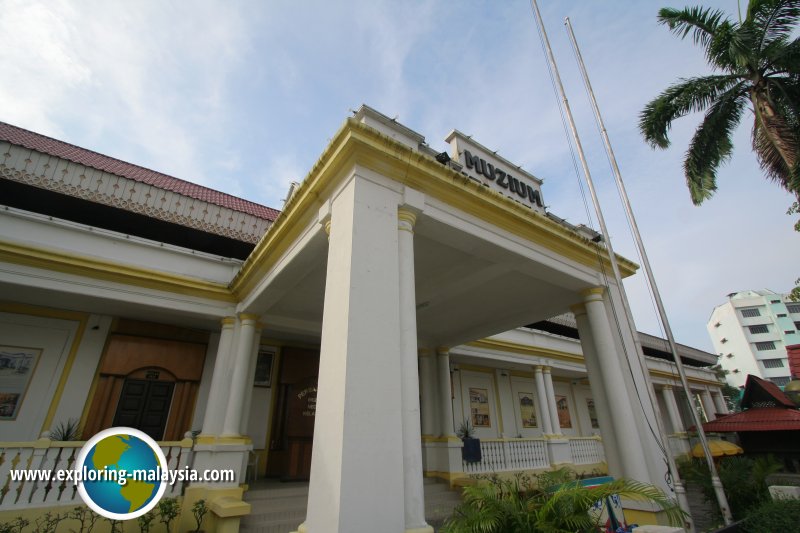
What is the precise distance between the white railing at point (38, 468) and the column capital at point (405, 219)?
19.9 feet

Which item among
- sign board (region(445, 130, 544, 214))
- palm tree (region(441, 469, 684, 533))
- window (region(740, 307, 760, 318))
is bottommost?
palm tree (region(441, 469, 684, 533))

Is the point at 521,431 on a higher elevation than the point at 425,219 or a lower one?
lower

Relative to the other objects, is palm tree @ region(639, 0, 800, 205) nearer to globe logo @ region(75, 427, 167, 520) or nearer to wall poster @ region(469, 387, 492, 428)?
wall poster @ region(469, 387, 492, 428)

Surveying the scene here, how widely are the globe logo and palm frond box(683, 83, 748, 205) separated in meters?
14.0

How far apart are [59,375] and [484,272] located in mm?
8694

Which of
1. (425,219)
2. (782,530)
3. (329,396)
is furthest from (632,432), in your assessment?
(329,396)

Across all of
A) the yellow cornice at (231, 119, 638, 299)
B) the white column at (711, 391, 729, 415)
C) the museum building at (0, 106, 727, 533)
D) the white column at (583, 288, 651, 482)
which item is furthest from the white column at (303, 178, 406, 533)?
the white column at (711, 391, 729, 415)

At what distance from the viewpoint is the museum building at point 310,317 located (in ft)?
11.1

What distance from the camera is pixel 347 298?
3.42 m

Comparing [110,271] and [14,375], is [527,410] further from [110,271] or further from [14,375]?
[14,375]

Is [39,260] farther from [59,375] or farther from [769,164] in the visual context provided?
[769,164]

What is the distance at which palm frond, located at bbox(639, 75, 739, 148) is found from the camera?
9.61 meters

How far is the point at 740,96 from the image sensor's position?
31.8 ft

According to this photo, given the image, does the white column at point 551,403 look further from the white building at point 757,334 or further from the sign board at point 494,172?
the white building at point 757,334
